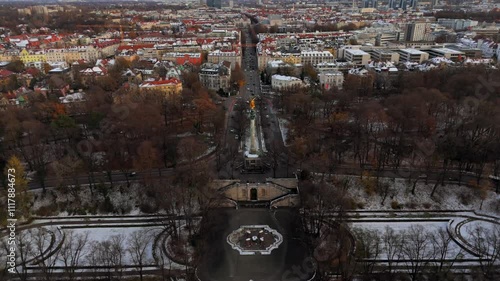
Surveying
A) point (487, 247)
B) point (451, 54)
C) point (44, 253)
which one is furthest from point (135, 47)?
point (487, 247)

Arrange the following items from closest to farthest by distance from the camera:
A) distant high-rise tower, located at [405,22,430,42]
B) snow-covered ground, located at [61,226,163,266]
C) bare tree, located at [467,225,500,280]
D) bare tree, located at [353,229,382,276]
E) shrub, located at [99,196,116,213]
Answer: bare tree, located at [467,225,500,280] < bare tree, located at [353,229,382,276] < snow-covered ground, located at [61,226,163,266] < shrub, located at [99,196,116,213] < distant high-rise tower, located at [405,22,430,42]

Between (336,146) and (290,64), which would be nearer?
(336,146)

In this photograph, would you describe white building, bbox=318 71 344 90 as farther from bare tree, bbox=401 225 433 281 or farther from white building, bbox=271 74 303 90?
bare tree, bbox=401 225 433 281

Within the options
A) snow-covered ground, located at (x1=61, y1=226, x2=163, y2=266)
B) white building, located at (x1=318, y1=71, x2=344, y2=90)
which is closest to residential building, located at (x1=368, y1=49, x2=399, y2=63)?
white building, located at (x1=318, y1=71, x2=344, y2=90)

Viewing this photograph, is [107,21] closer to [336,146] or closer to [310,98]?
[310,98]

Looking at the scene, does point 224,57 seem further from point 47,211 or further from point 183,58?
point 47,211

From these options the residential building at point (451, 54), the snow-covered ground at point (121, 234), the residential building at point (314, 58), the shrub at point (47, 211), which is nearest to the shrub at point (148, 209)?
the snow-covered ground at point (121, 234)

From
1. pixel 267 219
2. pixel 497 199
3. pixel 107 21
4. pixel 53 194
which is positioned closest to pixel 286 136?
pixel 267 219

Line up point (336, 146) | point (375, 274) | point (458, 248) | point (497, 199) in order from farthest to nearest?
point (336, 146), point (497, 199), point (458, 248), point (375, 274)

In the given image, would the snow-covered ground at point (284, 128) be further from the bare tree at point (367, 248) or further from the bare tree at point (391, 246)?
the bare tree at point (391, 246)

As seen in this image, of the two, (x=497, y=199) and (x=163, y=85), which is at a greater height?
(x=163, y=85)
